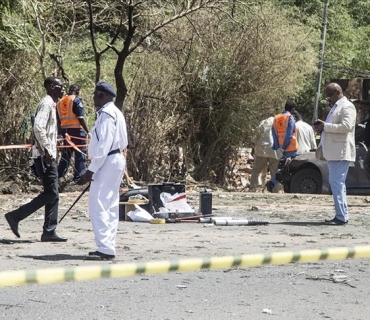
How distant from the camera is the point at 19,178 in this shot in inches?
696

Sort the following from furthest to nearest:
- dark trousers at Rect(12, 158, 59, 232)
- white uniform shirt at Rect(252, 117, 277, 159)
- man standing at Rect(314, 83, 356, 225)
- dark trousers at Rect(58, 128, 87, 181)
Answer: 1. white uniform shirt at Rect(252, 117, 277, 159)
2. dark trousers at Rect(58, 128, 87, 181)
3. man standing at Rect(314, 83, 356, 225)
4. dark trousers at Rect(12, 158, 59, 232)

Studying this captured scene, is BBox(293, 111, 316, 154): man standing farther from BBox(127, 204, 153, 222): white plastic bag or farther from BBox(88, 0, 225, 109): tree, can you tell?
BBox(127, 204, 153, 222): white plastic bag

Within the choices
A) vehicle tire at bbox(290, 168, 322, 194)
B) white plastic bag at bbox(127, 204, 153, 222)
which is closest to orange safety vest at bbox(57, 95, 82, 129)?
white plastic bag at bbox(127, 204, 153, 222)

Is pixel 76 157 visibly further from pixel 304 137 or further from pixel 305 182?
pixel 304 137

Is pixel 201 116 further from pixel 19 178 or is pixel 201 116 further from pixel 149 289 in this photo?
pixel 149 289

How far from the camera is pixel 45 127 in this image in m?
10.6

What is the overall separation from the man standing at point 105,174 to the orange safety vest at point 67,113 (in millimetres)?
7814


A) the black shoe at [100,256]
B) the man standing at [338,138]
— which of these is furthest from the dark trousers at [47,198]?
the man standing at [338,138]

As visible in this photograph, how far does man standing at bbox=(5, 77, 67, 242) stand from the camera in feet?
34.7

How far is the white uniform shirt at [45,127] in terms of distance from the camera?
1054 cm

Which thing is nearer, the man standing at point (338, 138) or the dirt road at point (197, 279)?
the dirt road at point (197, 279)

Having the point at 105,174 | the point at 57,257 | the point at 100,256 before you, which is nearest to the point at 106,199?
the point at 105,174

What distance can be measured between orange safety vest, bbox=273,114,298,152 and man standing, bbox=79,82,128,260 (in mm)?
9778

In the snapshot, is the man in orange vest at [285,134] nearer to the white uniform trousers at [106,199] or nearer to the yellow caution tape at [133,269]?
the white uniform trousers at [106,199]
